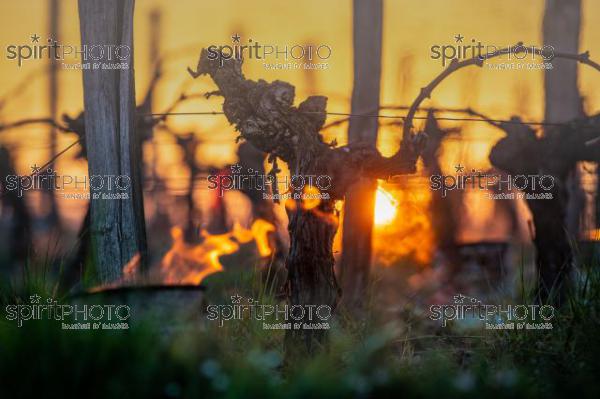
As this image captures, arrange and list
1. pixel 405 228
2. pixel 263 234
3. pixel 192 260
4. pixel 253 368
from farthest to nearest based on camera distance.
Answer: pixel 405 228
pixel 263 234
pixel 192 260
pixel 253 368

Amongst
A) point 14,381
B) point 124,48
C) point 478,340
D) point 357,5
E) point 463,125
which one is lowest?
point 478,340

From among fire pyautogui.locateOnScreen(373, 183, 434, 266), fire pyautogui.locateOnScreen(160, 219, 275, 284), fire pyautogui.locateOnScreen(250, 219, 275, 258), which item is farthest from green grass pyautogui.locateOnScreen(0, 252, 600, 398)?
fire pyautogui.locateOnScreen(373, 183, 434, 266)

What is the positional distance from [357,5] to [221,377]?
498 cm

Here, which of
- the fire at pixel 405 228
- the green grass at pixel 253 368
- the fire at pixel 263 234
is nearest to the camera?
the green grass at pixel 253 368

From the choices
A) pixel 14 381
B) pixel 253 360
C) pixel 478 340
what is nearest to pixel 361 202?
pixel 478 340

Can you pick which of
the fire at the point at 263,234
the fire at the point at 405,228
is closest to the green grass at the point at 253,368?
the fire at the point at 263,234

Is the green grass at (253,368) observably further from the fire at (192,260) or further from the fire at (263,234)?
the fire at (263,234)

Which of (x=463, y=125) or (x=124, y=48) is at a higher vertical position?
(x=124, y=48)

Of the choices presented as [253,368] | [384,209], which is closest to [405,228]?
[384,209]

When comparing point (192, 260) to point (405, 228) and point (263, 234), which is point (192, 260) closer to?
point (263, 234)

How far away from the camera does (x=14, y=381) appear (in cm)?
357

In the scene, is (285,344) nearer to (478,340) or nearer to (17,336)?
(478,340)

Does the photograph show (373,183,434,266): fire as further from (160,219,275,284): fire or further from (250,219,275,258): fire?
(160,219,275,284): fire

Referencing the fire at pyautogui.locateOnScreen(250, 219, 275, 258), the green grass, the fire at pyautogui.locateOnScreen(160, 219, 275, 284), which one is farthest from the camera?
the fire at pyautogui.locateOnScreen(250, 219, 275, 258)
